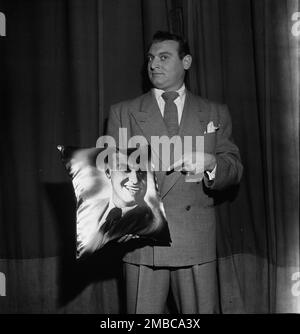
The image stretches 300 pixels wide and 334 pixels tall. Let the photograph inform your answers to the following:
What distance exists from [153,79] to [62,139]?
1.76 feet

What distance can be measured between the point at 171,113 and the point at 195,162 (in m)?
0.18

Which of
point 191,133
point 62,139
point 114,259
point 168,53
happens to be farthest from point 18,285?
point 168,53

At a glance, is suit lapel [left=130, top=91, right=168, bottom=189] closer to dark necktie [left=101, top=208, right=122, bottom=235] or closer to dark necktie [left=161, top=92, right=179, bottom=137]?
dark necktie [left=161, top=92, right=179, bottom=137]

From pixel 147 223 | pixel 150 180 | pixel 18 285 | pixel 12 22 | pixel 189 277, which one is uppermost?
pixel 12 22

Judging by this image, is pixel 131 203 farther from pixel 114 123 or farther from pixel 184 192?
pixel 114 123

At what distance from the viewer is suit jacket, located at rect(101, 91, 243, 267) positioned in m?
1.30

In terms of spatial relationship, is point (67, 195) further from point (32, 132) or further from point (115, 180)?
point (115, 180)

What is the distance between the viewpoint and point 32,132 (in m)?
1.73

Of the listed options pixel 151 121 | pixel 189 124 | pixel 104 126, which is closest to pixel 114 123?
pixel 151 121

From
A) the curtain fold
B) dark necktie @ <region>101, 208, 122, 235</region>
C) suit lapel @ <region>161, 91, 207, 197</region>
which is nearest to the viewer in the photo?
dark necktie @ <region>101, 208, 122, 235</region>

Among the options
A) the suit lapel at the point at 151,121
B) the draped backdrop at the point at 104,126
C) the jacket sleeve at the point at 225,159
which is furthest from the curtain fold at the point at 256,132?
the suit lapel at the point at 151,121

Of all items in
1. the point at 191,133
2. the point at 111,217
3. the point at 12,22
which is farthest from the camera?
the point at 12,22

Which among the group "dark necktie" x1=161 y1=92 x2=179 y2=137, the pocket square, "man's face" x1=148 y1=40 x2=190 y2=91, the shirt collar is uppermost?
"man's face" x1=148 y1=40 x2=190 y2=91

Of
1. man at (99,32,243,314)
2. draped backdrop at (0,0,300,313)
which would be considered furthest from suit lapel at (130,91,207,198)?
draped backdrop at (0,0,300,313)
